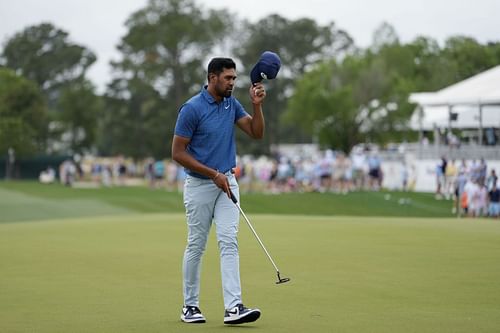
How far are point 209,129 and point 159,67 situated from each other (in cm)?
9458

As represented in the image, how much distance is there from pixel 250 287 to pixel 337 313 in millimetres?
2421

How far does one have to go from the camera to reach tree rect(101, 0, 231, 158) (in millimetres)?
103062

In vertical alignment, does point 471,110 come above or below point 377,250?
above

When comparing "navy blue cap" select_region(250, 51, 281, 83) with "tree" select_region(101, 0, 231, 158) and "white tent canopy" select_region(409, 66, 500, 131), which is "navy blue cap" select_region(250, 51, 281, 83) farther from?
"tree" select_region(101, 0, 231, 158)

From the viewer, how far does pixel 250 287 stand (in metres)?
12.8

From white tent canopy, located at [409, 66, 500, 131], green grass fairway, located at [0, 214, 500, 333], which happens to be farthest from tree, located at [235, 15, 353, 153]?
green grass fairway, located at [0, 214, 500, 333]

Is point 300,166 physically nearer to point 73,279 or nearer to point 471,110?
point 471,110

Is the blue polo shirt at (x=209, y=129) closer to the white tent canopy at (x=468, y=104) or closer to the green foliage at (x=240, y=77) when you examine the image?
the white tent canopy at (x=468, y=104)

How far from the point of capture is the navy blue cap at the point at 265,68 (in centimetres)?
999

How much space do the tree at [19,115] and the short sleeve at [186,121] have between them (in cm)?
7935

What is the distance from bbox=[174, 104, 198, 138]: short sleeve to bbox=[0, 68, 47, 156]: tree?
79.4 m

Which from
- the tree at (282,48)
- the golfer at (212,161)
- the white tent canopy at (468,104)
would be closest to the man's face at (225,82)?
the golfer at (212,161)

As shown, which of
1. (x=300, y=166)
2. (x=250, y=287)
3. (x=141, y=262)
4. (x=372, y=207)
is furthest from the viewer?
(x=300, y=166)

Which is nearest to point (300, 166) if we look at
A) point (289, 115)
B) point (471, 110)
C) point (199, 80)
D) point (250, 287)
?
point (471, 110)
